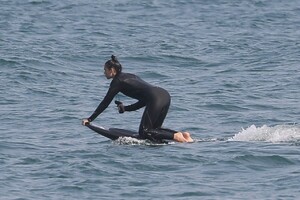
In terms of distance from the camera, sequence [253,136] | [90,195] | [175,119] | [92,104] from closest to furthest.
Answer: [90,195]
[253,136]
[175,119]
[92,104]

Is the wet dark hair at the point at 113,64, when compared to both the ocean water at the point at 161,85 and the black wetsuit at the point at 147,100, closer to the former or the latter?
the black wetsuit at the point at 147,100

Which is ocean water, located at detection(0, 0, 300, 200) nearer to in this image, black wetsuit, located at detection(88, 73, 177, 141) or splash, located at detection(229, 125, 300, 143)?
splash, located at detection(229, 125, 300, 143)

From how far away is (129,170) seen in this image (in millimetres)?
16328

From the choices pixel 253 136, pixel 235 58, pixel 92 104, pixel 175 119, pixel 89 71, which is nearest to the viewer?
pixel 253 136

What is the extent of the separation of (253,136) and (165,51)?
12541 mm

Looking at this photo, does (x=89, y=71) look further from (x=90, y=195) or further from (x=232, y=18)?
(x=90, y=195)

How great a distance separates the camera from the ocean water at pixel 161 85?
51.5 ft

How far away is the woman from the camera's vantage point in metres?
18.5

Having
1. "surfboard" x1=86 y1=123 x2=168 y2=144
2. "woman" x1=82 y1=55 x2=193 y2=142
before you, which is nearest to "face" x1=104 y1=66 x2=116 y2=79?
"woman" x1=82 y1=55 x2=193 y2=142

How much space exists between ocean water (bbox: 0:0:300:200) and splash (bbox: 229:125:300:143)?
0.04 metres

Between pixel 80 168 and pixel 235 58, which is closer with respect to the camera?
pixel 80 168

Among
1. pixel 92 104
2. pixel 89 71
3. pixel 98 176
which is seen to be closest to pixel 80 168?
pixel 98 176

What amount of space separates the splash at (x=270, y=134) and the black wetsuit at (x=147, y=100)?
4.66 feet

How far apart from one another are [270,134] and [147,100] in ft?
7.50
